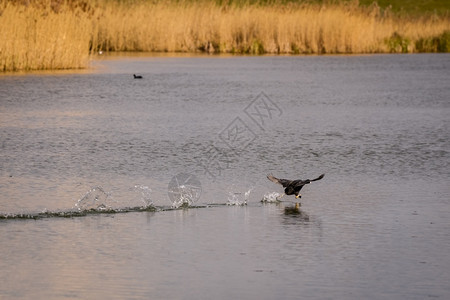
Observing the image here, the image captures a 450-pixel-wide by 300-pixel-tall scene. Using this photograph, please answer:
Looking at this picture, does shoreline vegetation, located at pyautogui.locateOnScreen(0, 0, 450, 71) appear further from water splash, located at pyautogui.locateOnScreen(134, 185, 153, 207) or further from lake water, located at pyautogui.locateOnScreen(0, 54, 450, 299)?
water splash, located at pyautogui.locateOnScreen(134, 185, 153, 207)

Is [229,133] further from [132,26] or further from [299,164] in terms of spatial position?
[132,26]

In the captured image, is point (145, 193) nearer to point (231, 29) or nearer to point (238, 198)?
point (238, 198)

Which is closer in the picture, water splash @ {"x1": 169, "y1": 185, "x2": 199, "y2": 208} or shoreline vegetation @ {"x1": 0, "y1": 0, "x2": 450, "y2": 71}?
water splash @ {"x1": 169, "y1": 185, "x2": 199, "y2": 208}

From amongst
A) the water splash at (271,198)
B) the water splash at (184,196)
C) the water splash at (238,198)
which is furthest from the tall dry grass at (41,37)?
the water splash at (271,198)

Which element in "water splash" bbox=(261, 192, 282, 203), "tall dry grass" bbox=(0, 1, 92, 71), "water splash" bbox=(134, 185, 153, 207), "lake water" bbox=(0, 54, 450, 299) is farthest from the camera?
"tall dry grass" bbox=(0, 1, 92, 71)

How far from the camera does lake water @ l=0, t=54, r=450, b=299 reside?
6434 mm

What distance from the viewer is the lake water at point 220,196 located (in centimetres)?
643

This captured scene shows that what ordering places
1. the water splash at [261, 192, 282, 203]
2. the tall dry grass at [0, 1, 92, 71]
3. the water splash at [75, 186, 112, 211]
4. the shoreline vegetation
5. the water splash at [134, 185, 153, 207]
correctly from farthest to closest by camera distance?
the shoreline vegetation
the tall dry grass at [0, 1, 92, 71]
the water splash at [261, 192, 282, 203]
the water splash at [134, 185, 153, 207]
the water splash at [75, 186, 112, 211]

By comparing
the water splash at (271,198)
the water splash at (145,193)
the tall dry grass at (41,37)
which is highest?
the tall dry grass at (41,37)

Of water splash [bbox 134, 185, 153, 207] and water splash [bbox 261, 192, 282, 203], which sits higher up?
water splash [bbox 134, 185, 153, 207]

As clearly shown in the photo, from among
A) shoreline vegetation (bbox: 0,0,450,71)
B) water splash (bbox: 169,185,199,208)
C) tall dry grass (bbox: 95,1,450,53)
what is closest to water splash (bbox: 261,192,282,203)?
water splash (bbox: 169,185,199,208)

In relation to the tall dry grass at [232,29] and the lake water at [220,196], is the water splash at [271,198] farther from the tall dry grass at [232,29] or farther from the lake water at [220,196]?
the tall dry grass at [232,29]

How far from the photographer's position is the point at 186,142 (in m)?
13.3

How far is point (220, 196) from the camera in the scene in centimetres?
945
